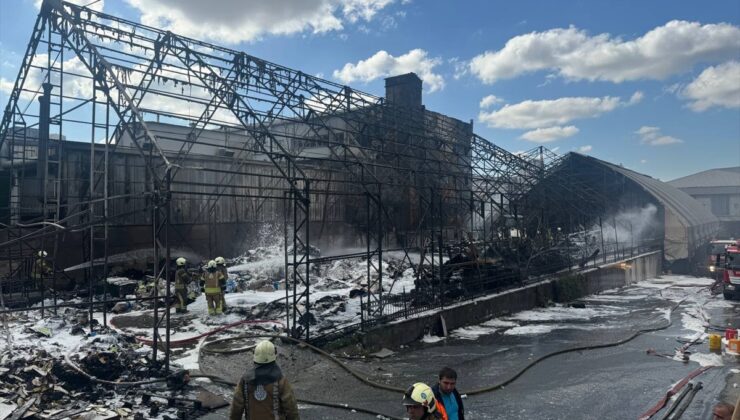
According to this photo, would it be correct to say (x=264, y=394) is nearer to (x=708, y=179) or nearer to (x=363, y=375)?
(x=363, y=375)

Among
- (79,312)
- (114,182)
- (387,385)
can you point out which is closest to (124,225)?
(114,182)

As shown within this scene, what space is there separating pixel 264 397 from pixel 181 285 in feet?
36.2

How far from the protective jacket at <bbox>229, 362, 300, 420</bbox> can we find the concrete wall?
7.35 metres

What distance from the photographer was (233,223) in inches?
959

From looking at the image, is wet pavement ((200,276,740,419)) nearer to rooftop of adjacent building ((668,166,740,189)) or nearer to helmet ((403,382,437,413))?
helmet ((403,382,437,413))

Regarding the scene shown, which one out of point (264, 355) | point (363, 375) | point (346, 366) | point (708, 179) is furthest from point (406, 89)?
point (708, 179)

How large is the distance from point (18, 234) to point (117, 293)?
3864mm

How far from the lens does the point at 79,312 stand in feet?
44.5

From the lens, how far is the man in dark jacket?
15.2 ft

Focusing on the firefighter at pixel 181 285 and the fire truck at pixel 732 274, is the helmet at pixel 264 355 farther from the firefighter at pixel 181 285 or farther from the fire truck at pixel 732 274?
the fire truck at pixel 732 274

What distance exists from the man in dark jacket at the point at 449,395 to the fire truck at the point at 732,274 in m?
21.9

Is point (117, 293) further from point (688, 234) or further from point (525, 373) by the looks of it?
point (688, 234)

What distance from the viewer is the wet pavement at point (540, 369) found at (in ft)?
28.0

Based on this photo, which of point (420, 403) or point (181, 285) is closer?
point (420, 403)
